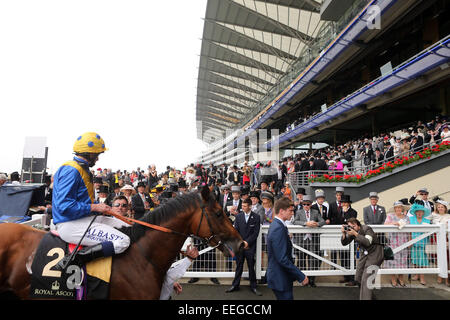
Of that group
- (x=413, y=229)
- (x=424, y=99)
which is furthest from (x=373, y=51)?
(x=413, y=229)

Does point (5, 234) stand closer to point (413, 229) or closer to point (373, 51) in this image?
point (413, 229)

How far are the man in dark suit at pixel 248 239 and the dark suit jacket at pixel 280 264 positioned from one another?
1730 mm

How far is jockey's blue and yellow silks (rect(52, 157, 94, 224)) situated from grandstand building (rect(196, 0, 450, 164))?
45.2 feet

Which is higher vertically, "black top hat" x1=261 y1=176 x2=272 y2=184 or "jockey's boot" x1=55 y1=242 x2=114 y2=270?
"black top hat" x1=261 y1=176 x2=272 y2=184

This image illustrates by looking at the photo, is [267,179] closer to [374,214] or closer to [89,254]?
[374,214]

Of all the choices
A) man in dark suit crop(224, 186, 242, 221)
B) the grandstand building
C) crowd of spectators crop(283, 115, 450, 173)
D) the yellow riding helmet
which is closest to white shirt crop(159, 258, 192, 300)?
the yellow riding helmet

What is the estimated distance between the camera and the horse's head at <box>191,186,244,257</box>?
2.65 meters

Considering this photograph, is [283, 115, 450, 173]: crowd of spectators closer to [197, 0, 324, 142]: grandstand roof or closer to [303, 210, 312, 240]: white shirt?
[303, 210, 312, 240]: white shirt

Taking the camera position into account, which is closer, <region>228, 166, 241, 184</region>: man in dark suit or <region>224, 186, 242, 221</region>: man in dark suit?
<region>224, 186, 242, 221</region>: man in dark suit

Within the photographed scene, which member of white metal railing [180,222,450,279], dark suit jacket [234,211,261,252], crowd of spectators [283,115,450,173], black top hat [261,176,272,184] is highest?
crowd of spectators [283,115,450,173]

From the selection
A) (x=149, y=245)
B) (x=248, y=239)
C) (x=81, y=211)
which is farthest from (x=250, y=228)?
(x=81, y=211)

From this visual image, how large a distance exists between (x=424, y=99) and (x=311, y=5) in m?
10.9

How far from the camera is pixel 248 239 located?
15.6 feet
